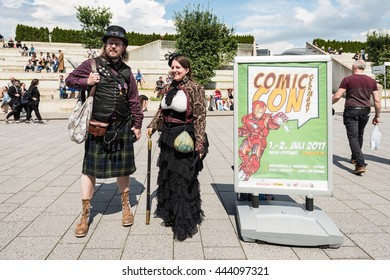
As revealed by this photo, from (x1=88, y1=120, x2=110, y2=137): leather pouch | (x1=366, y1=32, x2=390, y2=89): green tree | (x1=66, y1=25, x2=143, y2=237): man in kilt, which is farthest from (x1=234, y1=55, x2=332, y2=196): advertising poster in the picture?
(x1=366, y1=32, x2=390, y2=89): green tree

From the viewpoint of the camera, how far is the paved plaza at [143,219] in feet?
9.34

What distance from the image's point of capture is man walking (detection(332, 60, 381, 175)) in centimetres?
543

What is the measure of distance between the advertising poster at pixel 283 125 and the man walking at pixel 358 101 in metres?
2.67

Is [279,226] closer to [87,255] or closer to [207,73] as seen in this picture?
[87,255]

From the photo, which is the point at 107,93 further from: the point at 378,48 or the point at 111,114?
the point at 378,48

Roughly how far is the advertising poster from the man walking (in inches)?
105

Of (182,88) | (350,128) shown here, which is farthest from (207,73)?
(182,88)

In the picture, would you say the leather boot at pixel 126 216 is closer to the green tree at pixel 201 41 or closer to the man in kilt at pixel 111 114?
the man in kilt at pixel 111 114

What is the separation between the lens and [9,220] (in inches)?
142

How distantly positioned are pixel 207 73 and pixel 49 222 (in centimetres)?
2276

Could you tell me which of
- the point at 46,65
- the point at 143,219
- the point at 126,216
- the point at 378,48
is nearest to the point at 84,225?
the point at 126,216

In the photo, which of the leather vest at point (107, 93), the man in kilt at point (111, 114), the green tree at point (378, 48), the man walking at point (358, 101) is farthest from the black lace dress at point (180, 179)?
the green tree at point (378, 48)

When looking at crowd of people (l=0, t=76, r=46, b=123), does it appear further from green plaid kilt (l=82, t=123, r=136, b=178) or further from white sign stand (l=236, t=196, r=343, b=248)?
white sign stand (l=236, t=196, r=343, b=248)

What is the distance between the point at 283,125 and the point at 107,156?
1.88 m
